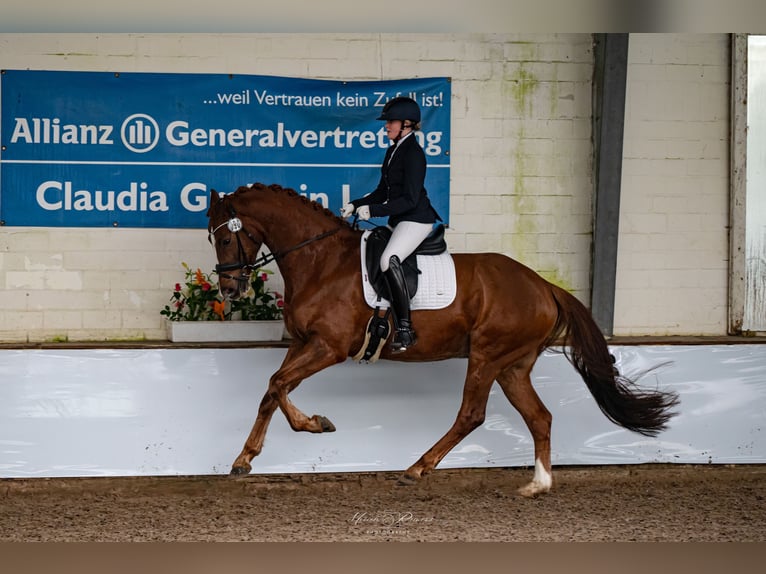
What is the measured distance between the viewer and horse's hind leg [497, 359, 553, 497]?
14.8 ft

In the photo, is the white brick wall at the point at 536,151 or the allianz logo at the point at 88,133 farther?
the white brick wall at the point at 536,151

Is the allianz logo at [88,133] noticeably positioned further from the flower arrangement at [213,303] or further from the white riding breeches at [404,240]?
the white riding breeches at [404,240]

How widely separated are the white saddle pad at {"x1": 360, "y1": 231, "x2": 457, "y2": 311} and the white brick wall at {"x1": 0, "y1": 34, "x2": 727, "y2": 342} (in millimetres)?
1248

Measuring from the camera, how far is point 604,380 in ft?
14.6

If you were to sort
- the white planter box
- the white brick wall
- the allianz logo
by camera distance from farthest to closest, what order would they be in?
the white brick wall < the allianz logo < the white planter box

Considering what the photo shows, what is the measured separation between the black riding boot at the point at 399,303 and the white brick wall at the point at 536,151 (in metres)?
1.47

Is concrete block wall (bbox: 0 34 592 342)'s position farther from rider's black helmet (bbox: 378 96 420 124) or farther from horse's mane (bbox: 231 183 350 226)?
rider's black helmet (bbox: 378 96 420 124)

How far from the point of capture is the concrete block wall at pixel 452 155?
5387mm

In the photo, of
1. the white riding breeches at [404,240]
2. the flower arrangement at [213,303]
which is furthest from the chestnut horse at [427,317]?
the flower arrangement at [213,303]

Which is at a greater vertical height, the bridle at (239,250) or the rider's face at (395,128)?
→ the rider's face at (395,128)

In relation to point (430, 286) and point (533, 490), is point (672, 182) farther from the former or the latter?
point (533, 490)

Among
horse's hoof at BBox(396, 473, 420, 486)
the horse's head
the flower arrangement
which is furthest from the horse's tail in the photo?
the flower arrangement

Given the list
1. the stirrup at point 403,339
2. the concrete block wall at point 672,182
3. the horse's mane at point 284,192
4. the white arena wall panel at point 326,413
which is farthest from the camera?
the concrete block wall at point 672,182

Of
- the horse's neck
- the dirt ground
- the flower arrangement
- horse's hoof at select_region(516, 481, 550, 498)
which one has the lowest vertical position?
the dirt ground
